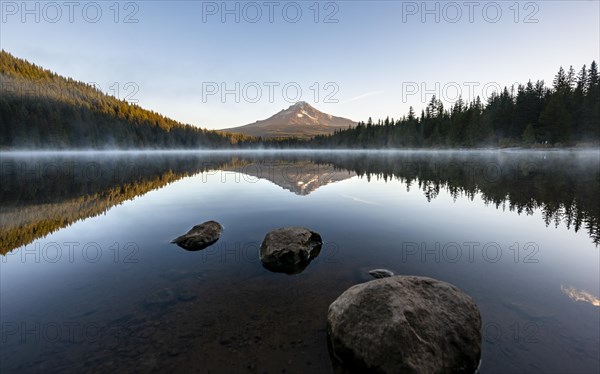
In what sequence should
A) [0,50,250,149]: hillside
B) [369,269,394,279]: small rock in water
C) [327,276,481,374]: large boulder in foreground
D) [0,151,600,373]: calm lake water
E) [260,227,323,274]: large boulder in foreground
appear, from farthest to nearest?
[0,50,250,149]: hillside
[260,227,323,274]: large boulder in foreground
[369,269,394,279]: small rock in water
[0,151,600,373]: calm lake water
[327,276,481,374]: large boulder in foreground

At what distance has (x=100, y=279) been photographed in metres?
8.66

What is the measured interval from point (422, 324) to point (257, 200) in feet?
59.2

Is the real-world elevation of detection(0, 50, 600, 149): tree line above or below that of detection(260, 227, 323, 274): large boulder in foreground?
above

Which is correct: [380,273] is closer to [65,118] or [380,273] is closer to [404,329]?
[404,329]

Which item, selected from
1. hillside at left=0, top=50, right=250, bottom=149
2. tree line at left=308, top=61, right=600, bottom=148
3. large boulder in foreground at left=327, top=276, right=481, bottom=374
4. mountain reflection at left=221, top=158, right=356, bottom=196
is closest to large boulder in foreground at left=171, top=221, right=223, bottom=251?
large boulder in foreground at left=327, top=276, right=481, bottom=374

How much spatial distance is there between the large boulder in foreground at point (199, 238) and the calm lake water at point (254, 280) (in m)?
0.41

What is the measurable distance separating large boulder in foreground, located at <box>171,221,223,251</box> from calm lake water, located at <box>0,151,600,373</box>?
410 millimetres

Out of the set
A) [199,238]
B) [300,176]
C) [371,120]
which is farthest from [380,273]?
[371,120]

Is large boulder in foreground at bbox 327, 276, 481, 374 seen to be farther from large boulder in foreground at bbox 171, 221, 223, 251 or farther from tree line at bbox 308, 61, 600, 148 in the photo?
tree line at bbox 308, 61, 600, 148

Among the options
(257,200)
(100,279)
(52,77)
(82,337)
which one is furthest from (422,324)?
(52,77)

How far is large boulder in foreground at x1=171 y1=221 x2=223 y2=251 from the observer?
1157 centimetres

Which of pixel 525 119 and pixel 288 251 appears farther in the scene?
pixel 525 119

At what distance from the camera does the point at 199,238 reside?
467 inches

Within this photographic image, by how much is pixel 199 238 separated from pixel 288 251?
4.49 m
